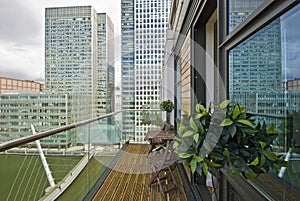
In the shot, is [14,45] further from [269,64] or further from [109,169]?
[269,64]

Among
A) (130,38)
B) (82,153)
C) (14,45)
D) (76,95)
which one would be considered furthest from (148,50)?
(14,45)

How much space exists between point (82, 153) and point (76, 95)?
2.80 m

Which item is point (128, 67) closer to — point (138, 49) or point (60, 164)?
point (138, 49)

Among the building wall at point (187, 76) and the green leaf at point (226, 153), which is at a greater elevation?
the building wall at point (187, 76)

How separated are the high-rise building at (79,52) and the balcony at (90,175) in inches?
73.2

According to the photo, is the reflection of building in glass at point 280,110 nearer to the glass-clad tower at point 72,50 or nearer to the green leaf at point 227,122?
the green leaf at point 227,122

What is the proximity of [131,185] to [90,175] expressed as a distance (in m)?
A: 0.60

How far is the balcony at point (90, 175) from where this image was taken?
1177 mm

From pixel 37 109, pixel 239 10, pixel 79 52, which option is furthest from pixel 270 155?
pixel 79 52

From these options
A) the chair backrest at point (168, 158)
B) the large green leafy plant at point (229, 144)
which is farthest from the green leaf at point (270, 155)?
the chair backrest at point (168, 158)

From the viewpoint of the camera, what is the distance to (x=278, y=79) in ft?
2.78

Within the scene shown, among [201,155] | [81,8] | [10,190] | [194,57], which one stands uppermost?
[81,8]

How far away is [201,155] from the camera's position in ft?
2.89

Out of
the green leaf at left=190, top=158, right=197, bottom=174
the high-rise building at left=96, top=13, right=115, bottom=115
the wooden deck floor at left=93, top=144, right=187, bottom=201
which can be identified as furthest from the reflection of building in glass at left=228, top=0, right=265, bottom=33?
the high-rise building at left=96, top=13, right=115, bottom=115
